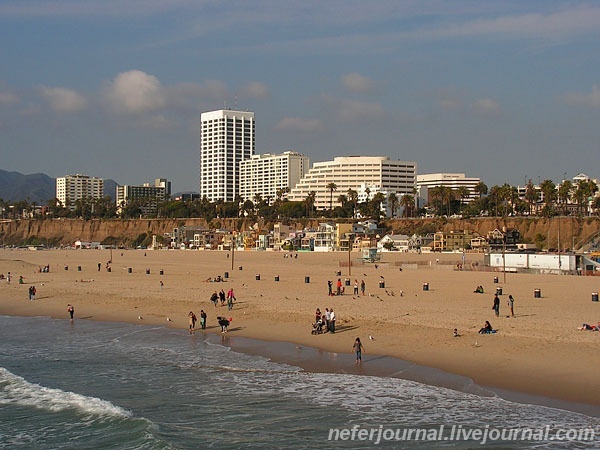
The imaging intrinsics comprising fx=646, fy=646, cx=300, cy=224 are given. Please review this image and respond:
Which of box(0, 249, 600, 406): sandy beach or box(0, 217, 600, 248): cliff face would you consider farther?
box(0, 217, 600, 248): cliff face

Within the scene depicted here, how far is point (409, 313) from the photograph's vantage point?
2725 cm

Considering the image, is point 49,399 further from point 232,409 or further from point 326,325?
point 326,325

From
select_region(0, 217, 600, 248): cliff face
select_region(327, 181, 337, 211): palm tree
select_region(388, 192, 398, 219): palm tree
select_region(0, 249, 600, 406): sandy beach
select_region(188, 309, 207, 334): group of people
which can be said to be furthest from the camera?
select_region(327, 181, 337, 211): palm tree

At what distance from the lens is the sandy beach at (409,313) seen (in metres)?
18.0

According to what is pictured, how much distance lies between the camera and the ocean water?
43.0ft

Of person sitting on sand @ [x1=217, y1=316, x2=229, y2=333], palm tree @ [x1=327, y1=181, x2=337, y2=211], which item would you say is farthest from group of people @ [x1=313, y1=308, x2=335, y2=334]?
palm tree @ [x1=327, y1=181, x2=337, y2=211]

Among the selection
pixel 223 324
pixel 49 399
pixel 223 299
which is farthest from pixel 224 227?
pixel 49 399

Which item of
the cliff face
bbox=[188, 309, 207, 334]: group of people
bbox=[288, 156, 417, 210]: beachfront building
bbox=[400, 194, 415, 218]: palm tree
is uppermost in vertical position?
bbox=[288, 156, 417, 210]: beachfront building

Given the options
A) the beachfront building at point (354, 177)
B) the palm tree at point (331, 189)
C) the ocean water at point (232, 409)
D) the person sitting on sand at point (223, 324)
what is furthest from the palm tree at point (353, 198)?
the ocean water at point (232, 409)

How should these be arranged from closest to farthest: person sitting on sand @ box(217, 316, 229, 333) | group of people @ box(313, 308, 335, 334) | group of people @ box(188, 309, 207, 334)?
group of people @ box(313, 308, 335, 334), person sitting on sand @ box(217, 316, 229, 333), group of people @ box(188, 309, 207, 334)

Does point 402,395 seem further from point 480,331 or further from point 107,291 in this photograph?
point 107,291

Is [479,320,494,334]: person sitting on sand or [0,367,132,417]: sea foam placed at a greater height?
[479,320,494,334]: person sitting on sand

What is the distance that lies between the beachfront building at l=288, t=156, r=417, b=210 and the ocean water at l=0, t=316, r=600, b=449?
6398 inches

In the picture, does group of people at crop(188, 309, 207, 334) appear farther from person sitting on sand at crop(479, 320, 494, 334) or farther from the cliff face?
the cliff face
